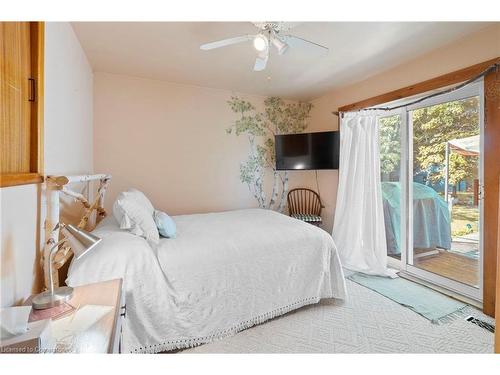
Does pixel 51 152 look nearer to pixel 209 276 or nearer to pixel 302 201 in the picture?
pixel 209 276

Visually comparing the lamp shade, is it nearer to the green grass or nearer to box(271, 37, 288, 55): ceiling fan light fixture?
box(271, 37, 288, 55): ceiling fan light fixture

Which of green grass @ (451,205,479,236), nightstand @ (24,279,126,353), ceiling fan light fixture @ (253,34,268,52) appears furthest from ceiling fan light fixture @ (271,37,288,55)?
green grass @ (451,205,479,236)

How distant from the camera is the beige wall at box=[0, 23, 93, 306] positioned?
93cm

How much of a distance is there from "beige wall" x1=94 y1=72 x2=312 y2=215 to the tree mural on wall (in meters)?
0.12

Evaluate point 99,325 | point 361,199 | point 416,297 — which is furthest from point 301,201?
point 99,325

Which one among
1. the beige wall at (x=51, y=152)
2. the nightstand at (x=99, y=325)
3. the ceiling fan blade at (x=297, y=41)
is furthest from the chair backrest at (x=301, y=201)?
the nightstand at (x=99, y=325)

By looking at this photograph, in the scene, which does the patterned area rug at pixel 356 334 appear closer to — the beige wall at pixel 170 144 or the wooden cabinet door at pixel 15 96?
the wooden cabinet door at pixel 15 96

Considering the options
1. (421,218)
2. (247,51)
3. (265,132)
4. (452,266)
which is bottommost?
(452,266)

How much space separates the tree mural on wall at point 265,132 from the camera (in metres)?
3.68

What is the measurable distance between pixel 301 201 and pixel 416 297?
2124mm

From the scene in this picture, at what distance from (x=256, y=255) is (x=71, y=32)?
2.37 m

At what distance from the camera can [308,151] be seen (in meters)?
3.54

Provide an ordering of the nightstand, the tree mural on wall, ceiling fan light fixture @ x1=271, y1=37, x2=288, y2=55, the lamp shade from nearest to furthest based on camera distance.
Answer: the nightstand, the lamp shade, ceiling fan light fixture @ x1=271, y1=37, x2=288, y2=55, the tree mural on wall
